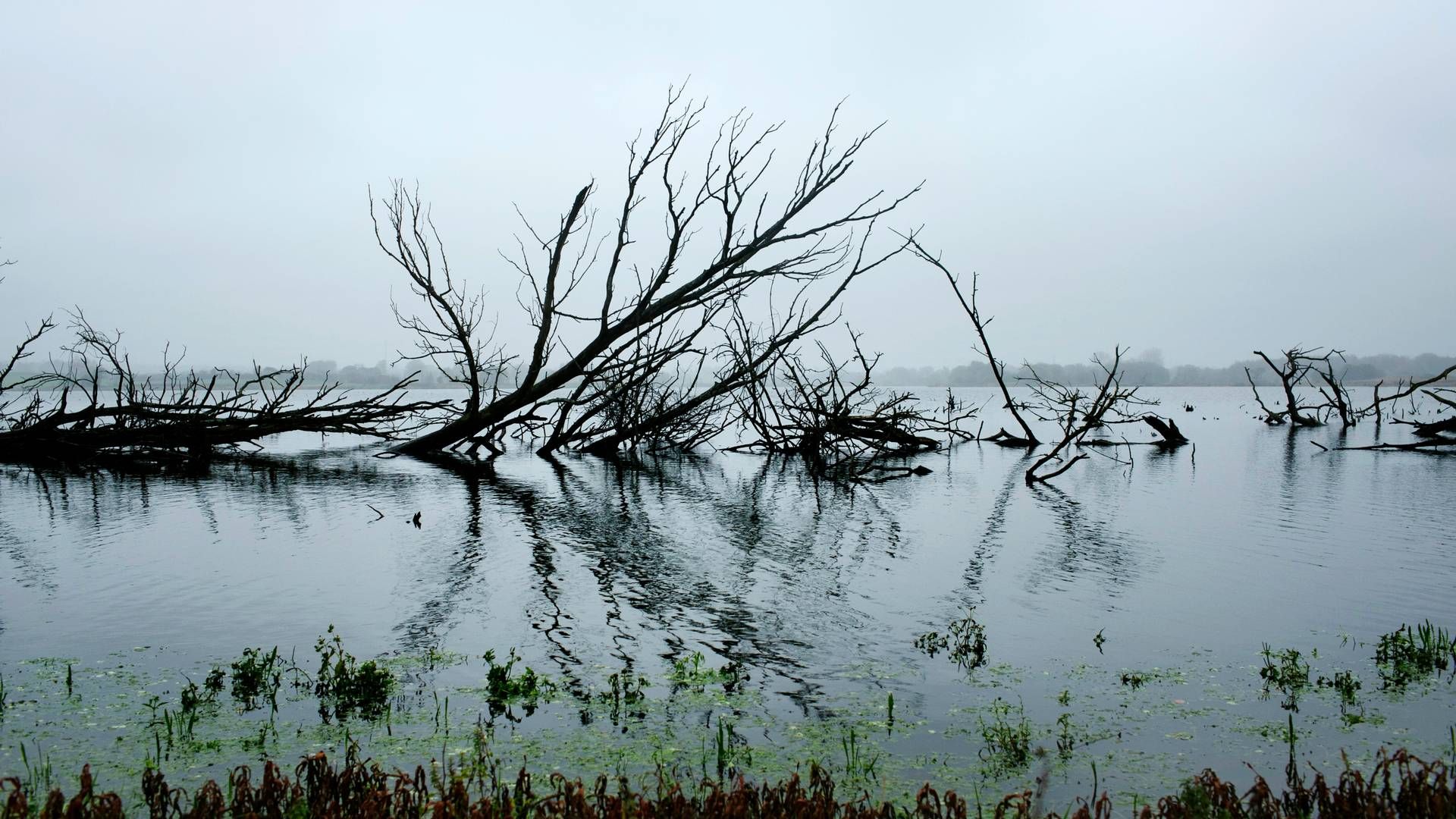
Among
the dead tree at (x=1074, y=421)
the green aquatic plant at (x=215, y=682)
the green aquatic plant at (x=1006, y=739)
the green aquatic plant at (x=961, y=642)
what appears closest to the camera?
the green aquatic plant at (x=1006, y=739)

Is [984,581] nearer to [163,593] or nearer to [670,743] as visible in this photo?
[670,743]

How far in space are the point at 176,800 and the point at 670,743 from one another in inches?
101

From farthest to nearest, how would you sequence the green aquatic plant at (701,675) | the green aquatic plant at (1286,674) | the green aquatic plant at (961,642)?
the green aquatic plant at (961,642) → the green aquatic plant at (701,675) → the green aquatic plant at (1286,674)

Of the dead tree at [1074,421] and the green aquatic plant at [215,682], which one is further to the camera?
the dead tree at [1074,421]

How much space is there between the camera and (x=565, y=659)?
24.4 ft

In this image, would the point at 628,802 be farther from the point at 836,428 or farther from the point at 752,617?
the point at 836,428

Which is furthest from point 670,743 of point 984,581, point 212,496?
point 212,496

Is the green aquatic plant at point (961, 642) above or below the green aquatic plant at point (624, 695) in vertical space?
below

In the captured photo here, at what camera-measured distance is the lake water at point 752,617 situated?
5.70 meters

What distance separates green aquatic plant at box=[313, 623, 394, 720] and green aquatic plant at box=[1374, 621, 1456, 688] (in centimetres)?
709

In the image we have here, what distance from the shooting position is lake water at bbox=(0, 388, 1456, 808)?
570 cm

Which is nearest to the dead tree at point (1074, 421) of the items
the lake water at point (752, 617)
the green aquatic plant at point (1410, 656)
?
the lake water at point (752, 617)

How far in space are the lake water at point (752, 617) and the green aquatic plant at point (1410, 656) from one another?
170 millimetres

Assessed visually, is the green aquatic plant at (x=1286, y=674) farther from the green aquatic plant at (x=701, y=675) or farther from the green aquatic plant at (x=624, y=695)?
the green aquatic plant at (x=624, y=695)
